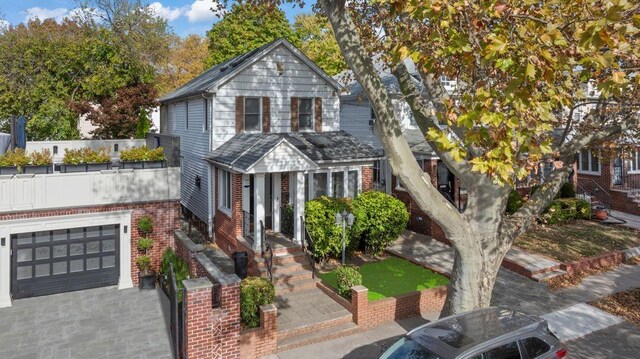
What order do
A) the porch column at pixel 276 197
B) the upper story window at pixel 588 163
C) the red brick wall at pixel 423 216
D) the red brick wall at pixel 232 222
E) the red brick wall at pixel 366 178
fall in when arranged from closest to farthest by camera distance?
the red brick wall at pixel 232 222
the porch column at pixel 276 197
the red brick wall at pixel 366 178
the red brick wall at pixel 423 216
the upper story window at pixel 588 163

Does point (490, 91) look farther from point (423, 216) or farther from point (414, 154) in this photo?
point (414, 154)

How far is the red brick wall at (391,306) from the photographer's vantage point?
11.5 meters

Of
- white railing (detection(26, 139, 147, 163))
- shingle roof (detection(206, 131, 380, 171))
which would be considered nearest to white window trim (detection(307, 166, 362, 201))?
shingle roof (detection(206, 131, 380, 171))

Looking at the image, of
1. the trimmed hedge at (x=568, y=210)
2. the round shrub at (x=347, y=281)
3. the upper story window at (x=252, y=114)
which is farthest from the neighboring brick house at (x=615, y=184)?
the round shrub at (x=347, y=281)

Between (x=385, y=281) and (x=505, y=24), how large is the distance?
28.4 ft

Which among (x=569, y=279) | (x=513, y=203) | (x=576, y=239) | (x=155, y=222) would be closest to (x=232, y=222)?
(x=155, y=222)

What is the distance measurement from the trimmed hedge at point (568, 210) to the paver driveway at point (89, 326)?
1724 cm

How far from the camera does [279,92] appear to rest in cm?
1941

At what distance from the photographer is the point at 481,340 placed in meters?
7.32

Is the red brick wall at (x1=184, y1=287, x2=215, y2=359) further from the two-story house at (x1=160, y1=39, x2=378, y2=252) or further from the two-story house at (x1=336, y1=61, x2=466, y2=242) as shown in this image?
the two-story house at (x1=336, y1=61, x2=466, y2=242)

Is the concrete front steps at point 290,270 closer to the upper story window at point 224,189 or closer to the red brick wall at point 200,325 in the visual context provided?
the red brick wall at point 200,325

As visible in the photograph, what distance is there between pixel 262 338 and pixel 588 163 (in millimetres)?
23871

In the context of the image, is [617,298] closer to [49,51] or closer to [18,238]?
[18,238]

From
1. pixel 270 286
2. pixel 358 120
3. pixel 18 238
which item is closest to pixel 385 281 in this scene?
pixel 270 286
